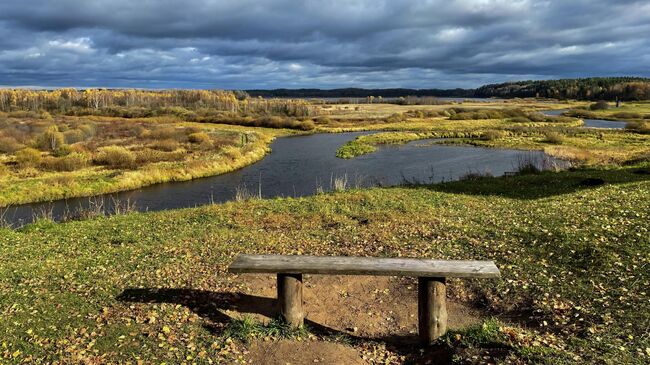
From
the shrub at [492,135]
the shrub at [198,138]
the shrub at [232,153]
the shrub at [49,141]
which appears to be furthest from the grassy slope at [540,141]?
the shrub at [49,141]

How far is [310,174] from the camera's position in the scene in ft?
121

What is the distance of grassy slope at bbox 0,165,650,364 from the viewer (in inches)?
251

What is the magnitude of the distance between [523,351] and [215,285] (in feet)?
17.8

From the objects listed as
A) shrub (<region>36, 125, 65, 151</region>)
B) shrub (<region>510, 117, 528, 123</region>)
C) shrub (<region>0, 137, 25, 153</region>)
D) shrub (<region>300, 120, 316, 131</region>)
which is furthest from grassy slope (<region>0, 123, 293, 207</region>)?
shrub (<region>510, 117, 528, 123</region>)

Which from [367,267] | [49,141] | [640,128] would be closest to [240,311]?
[367,267]

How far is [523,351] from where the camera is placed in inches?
224

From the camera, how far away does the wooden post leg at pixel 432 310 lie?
21.1 ft

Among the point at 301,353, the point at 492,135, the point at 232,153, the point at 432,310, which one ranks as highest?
the point at 492,135

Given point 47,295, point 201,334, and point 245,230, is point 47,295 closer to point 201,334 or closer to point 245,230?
point 201,334

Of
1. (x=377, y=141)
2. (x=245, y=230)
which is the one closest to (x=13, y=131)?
(x=377, y=141)

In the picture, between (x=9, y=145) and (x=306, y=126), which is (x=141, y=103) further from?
(x=9, y=145)

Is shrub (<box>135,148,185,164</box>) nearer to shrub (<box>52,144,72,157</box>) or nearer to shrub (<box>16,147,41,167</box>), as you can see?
shrub (<box>52,144,72,157</box>)

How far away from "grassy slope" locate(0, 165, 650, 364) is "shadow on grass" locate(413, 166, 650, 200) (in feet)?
1.17

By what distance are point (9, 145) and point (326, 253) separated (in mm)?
43709
